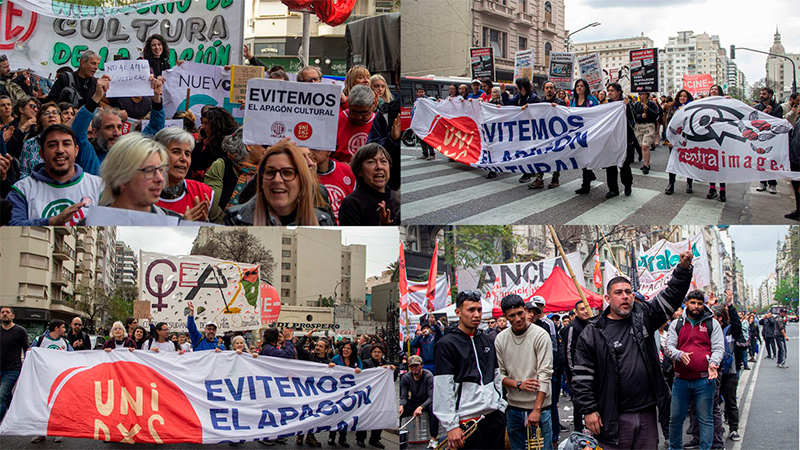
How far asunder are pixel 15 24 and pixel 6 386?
4.03 meters

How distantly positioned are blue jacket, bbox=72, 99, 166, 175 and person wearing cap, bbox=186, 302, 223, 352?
2214mm

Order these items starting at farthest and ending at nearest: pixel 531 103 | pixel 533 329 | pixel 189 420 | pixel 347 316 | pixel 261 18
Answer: pixel 531 103
pixel 347 316
pixel 261 18
pixel 189 420
pixel 533 329

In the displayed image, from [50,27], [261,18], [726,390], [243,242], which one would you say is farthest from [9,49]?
[726,390]

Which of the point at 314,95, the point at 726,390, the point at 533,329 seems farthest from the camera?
the point at 726,390

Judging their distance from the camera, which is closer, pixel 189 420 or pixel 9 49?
pixel 189 420

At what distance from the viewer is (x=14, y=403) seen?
20.7 feet

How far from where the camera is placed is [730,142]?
8453mm

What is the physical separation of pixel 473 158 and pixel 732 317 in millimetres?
4564

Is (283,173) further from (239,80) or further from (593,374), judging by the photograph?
(593,374)

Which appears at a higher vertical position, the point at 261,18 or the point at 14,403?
the point at 261,18

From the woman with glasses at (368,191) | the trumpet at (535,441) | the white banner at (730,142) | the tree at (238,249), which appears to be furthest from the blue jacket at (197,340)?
the white banner at (730,142)

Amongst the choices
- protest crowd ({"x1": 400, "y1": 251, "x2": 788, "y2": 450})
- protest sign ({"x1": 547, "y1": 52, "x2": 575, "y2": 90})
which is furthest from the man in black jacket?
protest sign ({"x1": 547, "y1": 52, "x2": 575, "y2": 90})

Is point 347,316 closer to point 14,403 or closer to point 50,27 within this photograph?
point 14,403

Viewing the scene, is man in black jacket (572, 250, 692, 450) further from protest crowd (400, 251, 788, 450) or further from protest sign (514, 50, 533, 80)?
protest sign (514, 50, 533, 80)
